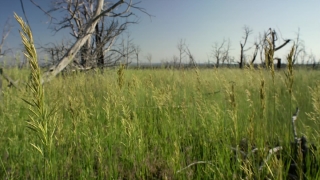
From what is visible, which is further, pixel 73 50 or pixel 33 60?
pixel 73 50

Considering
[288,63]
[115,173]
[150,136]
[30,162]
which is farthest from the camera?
[150,136]

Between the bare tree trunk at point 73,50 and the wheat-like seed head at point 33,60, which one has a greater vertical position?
the bare tree trunk at point 73,50

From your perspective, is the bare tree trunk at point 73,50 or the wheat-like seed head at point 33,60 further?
the bare tree trunk at point 73,50

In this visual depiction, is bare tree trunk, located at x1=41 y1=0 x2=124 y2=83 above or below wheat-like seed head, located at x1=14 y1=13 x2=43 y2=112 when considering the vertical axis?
above

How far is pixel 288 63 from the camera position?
1221 mm

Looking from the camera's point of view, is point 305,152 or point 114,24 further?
point 114,24

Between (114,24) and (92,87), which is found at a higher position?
(114,24)

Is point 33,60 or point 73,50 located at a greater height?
point 73,50

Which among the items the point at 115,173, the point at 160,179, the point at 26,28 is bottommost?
the point at 160,179

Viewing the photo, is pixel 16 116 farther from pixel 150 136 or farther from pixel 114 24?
pixel 114 24

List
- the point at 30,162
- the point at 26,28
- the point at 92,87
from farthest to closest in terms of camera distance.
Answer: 1. the point at 92,87
2. the point at 30,162
3. the point at 26,28

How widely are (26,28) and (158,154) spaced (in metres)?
1.72

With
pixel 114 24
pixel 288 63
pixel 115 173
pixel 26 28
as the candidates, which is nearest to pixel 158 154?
pixel 115 173

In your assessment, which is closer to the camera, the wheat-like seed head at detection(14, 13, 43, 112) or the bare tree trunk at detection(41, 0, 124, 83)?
the wheat-like seed head at detection(14, 13, 43, 112)
